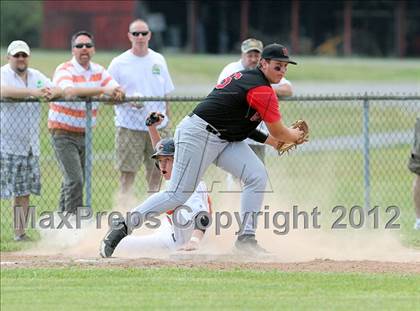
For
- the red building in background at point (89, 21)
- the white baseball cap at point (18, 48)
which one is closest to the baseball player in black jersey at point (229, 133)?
the white baseball cap at point (18, 48)

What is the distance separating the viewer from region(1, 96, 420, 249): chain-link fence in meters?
13.1

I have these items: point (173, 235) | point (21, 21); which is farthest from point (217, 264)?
point (21, 21)

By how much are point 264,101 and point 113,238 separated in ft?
6.41

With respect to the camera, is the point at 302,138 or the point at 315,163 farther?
the point at 315,163

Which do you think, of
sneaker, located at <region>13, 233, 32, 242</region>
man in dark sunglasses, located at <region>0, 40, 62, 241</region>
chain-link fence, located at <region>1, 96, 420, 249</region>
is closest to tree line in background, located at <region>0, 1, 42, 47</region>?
chain-link fence, located at <region>1, 96, 420, 249</region>

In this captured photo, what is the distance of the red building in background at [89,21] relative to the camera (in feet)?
164

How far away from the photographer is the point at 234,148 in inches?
419

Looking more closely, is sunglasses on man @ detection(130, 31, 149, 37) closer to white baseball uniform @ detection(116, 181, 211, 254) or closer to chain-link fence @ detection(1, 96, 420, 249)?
chain-link fence @ detection(1, 96, 420, 249)

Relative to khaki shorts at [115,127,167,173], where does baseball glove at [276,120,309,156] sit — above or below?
above

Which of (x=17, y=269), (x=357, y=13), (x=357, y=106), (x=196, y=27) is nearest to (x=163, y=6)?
(x=196, y=27)

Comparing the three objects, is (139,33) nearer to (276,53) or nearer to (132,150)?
(132,150)

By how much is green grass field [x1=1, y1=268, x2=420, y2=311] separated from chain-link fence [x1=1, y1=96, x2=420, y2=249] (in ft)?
10.6

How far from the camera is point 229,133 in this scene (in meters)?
10.5

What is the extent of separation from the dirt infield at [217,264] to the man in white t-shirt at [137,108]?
92.5 inches
